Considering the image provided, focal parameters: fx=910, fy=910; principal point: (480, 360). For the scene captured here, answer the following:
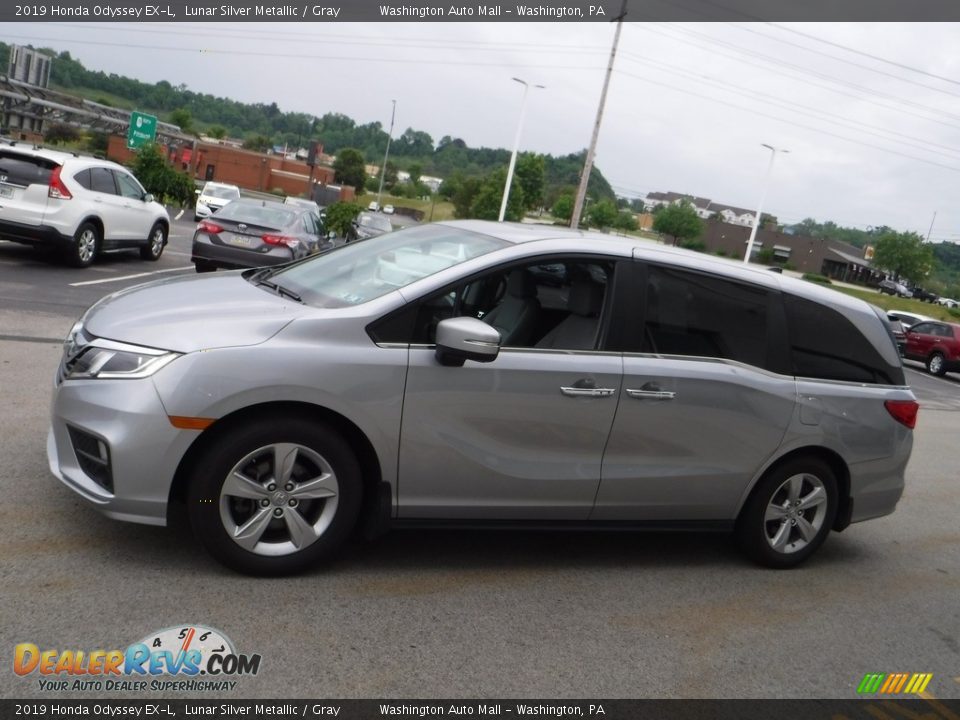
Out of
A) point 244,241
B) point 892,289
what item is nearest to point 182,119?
point 892,289

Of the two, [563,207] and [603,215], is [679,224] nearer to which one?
[603,215]

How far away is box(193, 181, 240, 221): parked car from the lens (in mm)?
33281

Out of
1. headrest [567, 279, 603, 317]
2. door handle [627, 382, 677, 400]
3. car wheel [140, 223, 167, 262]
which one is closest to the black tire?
car wheel [140, 223, 167, 262]

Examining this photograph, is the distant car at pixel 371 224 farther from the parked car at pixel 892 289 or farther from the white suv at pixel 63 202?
the parked car at pixel 892 289

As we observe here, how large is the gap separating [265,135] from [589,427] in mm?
99481

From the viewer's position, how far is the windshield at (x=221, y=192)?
1373 inches

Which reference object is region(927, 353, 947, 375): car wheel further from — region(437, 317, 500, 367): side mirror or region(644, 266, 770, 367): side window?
region(437, 317, 500, 367): side mirror

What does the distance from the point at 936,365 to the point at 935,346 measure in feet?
1.92

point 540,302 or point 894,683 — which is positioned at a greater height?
point 540,302

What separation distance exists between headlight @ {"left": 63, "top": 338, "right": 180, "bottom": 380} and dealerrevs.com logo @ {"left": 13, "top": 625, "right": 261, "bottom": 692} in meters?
1.13

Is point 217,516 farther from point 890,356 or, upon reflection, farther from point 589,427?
point 890,356

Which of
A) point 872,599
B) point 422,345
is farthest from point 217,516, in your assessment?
point 872,599

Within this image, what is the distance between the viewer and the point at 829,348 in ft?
18.1

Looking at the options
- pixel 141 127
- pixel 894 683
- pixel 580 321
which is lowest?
pixel 894 683
